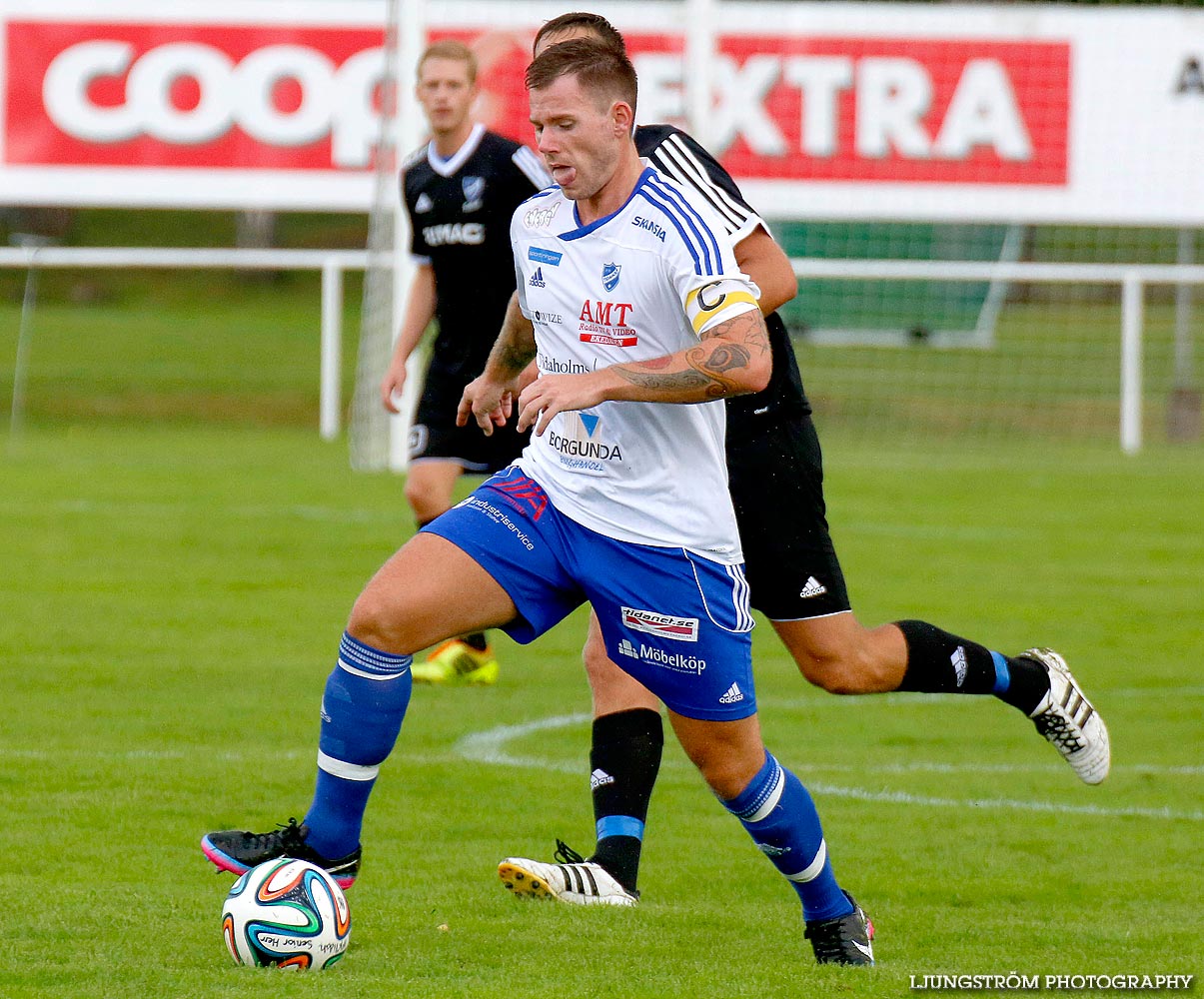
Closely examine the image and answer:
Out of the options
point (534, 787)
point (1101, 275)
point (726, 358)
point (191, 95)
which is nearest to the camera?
point (726, 358)

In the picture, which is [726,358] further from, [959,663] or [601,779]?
[959,663]

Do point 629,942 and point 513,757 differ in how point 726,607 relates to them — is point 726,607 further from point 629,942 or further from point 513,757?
point 513,757

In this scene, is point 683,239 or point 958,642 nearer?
point 683,239

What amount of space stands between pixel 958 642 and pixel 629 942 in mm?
1693

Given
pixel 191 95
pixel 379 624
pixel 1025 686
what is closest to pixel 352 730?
pixel 379 624

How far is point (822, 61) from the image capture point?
761 inches

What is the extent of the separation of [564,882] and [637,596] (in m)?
0.93

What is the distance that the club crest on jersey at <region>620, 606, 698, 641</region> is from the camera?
14.8ft

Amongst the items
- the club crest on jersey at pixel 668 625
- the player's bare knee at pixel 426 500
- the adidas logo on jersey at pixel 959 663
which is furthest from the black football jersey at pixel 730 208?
the player's bare knee at pixel 426 500

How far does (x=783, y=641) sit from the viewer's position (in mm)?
5547

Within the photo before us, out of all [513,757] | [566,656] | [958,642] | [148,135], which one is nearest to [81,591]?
[566,656]

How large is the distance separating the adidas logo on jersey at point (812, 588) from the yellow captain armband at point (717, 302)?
4.58 feet

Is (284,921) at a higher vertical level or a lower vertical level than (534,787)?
higher

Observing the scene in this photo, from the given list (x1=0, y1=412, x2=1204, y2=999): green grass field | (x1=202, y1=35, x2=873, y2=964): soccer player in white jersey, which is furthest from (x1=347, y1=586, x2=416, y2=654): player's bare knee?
(x1=0, y1=412, x2=1204, y2=999): green grass field
